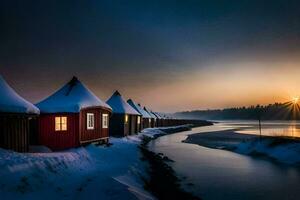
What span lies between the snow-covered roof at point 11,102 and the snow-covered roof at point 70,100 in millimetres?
6322

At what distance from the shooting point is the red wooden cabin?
83.6ft

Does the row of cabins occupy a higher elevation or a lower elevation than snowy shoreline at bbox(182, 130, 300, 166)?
higher

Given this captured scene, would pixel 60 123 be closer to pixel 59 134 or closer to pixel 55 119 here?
pixel 55 119

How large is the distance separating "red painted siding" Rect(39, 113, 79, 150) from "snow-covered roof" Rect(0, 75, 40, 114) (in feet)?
21.1

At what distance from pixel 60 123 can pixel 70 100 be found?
2367mm

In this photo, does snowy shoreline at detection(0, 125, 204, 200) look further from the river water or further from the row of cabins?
the river water

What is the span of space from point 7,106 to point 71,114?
8652mm

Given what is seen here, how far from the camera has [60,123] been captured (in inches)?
1022

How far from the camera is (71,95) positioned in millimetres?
27922

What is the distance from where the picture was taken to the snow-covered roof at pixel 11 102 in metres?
17.3

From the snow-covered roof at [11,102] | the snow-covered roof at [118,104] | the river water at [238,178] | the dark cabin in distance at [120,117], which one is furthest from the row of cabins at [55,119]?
the snow-covered roof at [118,104]

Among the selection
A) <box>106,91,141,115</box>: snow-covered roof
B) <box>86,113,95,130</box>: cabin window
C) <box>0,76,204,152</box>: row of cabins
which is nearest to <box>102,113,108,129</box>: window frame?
<box>0,76,204,152</box>: row of cabins

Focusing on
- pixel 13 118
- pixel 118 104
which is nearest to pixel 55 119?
pixel 13 118

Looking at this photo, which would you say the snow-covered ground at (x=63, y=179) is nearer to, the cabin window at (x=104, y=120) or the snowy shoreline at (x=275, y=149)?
the cabin window at (x=104, y=120)
